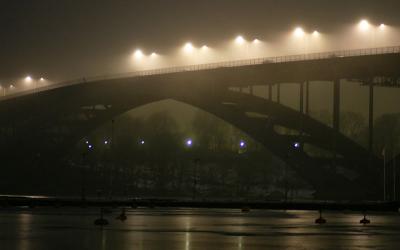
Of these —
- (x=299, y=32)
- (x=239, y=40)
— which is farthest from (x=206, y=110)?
(x=299, y=32)

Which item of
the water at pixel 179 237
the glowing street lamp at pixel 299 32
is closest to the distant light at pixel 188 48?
the glowing street lamp at pixel 299 32

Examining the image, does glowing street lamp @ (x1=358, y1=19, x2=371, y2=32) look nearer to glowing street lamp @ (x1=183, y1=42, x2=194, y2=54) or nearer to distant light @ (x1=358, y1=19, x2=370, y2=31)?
distant light @ (x1=358, y1=19, x2=370, y2=31)

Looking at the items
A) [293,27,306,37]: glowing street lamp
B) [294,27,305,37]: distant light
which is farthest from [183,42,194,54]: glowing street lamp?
[294,27,305,37]: distant light

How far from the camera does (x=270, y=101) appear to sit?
292 ft

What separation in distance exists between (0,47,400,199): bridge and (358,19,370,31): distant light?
2457mm

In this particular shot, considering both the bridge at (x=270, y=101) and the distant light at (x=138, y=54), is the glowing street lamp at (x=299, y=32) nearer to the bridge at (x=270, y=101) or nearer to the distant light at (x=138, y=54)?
the bridge at (x=270, y=101)

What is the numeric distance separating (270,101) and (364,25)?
14.3 meters

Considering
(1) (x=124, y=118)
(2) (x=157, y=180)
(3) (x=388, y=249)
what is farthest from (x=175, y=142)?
(3) (x=388, y=249)

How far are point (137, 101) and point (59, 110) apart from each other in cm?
1214

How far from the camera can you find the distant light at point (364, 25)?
78812 millimetres

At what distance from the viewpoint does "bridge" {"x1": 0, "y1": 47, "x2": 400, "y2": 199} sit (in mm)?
82562

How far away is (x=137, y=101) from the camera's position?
115 m

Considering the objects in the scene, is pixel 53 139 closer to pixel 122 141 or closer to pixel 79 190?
pixel 79 190

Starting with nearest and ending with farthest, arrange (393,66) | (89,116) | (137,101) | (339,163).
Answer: (393,66)
(339,163)
(137,101)
(89,116)
